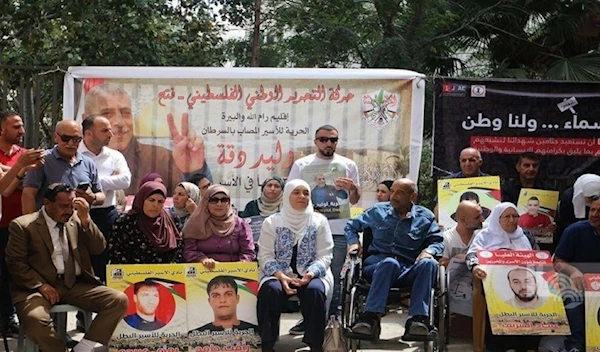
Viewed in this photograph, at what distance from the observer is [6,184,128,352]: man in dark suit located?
5781 mm

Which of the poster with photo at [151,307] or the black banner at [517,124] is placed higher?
the black banner at [517,124]

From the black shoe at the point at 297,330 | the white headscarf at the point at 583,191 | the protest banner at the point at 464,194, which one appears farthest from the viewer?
the protest banner at the point at 464,194

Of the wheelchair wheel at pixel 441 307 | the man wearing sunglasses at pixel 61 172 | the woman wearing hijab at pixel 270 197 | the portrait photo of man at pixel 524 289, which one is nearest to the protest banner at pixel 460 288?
the wheelchair wheel at pixel 441 307

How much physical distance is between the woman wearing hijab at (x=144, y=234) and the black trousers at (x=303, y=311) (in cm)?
77

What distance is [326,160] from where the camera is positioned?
24.8 ft

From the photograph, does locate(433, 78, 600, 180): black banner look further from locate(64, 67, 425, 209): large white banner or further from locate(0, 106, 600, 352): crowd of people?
locate(0, 106, 600, 352): crowd of people

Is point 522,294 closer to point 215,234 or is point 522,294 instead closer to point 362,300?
point 362,300

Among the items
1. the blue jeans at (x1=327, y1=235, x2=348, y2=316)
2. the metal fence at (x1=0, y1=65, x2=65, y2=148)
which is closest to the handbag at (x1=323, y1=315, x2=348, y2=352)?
the blue jeans at (x1=327, y1=235, x2=348, y2=316)

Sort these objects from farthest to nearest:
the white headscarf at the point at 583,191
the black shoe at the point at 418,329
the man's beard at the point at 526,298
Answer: the white headscarf at the point at 583,191 < the man's beard at the point at 526,298 < the black shoe at the point at 418,329

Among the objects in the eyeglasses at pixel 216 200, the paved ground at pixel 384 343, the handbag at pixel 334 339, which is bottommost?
the paved ground at pixel 384 343

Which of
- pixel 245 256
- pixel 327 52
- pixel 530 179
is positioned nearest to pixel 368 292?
pixel 245 256

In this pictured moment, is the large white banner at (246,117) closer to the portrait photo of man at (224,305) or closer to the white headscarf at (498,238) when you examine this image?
the white headscarf at (498,238)

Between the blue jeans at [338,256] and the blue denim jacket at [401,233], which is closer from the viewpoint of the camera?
the blue denim jacket at [401,233]

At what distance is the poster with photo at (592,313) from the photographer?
20.2 feet
